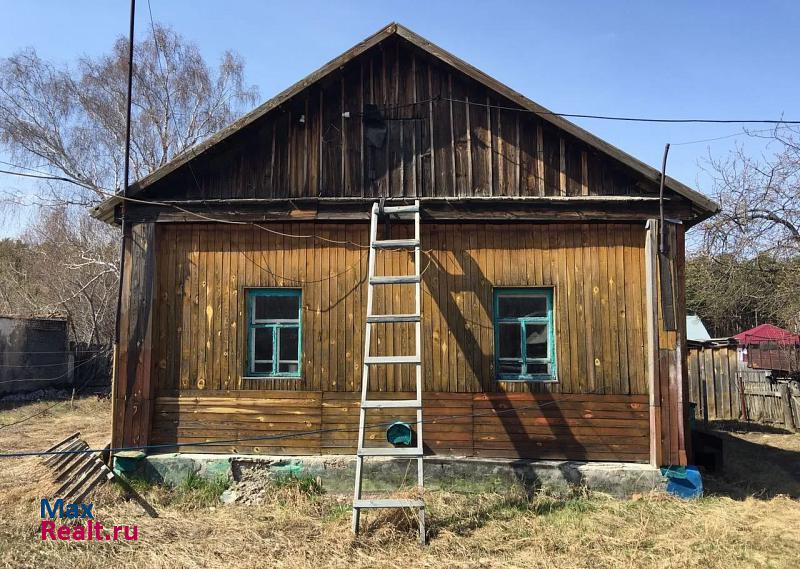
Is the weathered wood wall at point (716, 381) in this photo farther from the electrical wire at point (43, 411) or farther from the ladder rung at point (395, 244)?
the electrical wire at point (43, 411)

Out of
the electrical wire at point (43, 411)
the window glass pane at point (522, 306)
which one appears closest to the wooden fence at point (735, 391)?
the window glass pane at point (522, 306)

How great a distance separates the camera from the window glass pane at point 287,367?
7.93 meters

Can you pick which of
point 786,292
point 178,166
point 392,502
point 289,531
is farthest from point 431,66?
point 786,292

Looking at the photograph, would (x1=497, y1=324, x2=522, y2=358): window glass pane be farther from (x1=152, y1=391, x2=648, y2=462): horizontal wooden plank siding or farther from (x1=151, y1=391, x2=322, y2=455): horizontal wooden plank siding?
(x1=151, y1=391, x2=322, y2=455): horizontal wooden plank siding

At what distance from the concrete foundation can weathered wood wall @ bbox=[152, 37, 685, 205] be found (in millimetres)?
3581

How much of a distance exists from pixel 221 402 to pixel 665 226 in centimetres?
644

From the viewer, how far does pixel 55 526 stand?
625 centimetres

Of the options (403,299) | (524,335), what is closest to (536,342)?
(524,335)

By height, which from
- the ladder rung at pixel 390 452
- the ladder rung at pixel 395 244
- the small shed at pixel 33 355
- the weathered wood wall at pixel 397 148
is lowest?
the ladder rung at pixel 390 452

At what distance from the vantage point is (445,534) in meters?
5.95

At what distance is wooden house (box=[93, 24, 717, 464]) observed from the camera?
7.58 metres

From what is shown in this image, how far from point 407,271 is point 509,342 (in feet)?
5.57

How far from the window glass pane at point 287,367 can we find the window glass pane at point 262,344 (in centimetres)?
20

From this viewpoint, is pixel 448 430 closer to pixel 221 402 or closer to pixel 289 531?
pixel 289 531
